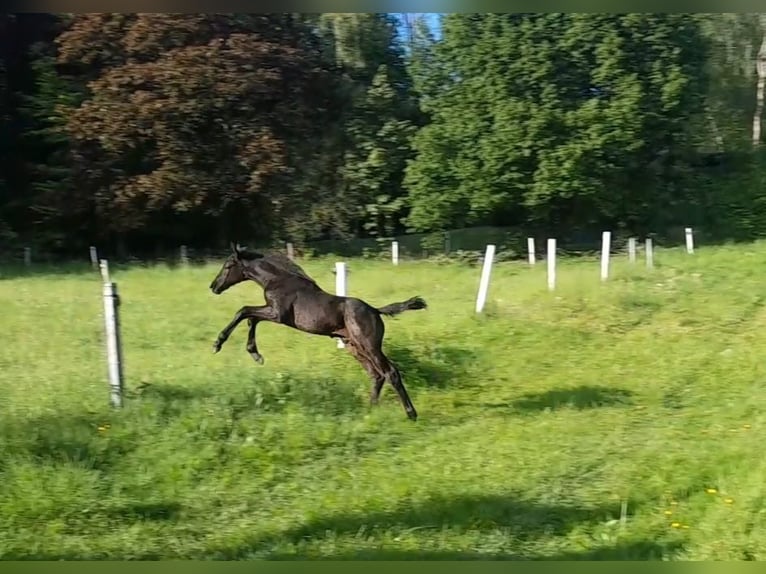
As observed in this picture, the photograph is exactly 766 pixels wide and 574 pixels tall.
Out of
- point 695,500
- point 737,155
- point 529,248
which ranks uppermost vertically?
point 737,155

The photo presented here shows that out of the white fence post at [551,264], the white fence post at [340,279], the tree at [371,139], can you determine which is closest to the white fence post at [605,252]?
the white fence post at [551,264]

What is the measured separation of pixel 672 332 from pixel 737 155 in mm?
497

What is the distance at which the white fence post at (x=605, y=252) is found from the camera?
2602 millimetres

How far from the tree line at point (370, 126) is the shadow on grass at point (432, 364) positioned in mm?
319

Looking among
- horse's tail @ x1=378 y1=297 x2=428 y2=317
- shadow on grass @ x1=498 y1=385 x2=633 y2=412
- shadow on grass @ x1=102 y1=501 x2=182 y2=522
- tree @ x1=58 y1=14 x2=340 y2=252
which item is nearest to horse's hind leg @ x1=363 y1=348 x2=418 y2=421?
horse's tail @ x1=378 y1=297 x2=428 y2=317

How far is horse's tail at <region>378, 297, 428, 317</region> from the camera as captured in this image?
8.43ft

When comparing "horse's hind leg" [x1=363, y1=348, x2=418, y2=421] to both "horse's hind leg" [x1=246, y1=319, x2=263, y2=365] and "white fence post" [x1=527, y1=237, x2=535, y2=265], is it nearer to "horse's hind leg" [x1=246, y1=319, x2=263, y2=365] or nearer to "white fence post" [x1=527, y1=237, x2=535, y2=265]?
"horse's hind leg" [x1=246, y1=319, x2=263, y2=365]

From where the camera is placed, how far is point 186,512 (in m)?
2.48

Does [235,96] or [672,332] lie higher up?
[235,96]

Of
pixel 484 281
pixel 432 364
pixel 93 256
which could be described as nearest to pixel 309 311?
pixel 432 364

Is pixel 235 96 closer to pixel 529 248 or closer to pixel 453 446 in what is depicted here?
pixel 529 248

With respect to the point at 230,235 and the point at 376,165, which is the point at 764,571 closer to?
the point at 376,165

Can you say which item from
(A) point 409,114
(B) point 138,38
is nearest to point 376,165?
(A) point 409,114

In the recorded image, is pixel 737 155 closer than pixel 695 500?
No
